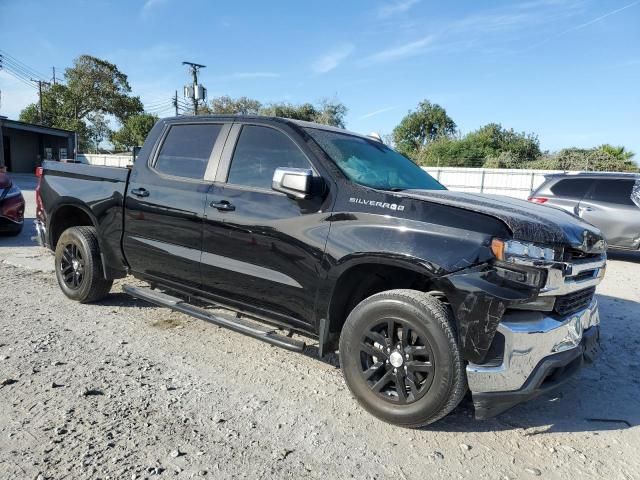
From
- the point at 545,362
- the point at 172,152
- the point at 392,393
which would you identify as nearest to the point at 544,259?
the point at 545,362

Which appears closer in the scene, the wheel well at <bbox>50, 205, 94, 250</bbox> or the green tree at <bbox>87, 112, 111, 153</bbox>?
the wheel well at <bbox>50, 205, 94, 250</bbox>

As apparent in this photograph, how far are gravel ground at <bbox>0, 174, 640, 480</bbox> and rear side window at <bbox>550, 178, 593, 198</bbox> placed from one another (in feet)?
19.4

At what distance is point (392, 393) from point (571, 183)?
8.17 m

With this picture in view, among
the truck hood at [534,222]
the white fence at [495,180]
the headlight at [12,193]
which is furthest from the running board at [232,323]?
the white fence at [495,180]

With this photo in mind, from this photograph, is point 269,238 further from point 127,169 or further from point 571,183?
point 571,183

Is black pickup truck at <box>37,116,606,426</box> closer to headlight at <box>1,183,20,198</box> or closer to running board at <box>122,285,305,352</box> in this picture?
running board at <box>122,285,305,352</box>

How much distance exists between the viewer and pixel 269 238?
10.8 feet

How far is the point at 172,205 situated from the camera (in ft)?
12.8

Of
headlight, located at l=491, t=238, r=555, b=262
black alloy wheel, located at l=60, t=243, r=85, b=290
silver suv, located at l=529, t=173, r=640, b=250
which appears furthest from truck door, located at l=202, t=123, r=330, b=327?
silver suv, located at l=529, t=173, r=640, b=250

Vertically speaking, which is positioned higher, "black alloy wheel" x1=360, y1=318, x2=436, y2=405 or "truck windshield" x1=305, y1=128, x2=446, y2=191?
"truck windshield" x1=305, y1=128, x2=446, y2=191

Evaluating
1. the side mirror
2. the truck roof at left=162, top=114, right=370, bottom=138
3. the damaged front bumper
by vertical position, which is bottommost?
the damaged front bumper

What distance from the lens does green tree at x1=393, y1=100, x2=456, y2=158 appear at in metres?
58.1

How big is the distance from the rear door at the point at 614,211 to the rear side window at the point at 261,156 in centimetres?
Answer: 754

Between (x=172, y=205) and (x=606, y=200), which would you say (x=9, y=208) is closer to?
(x=172, y=205)
